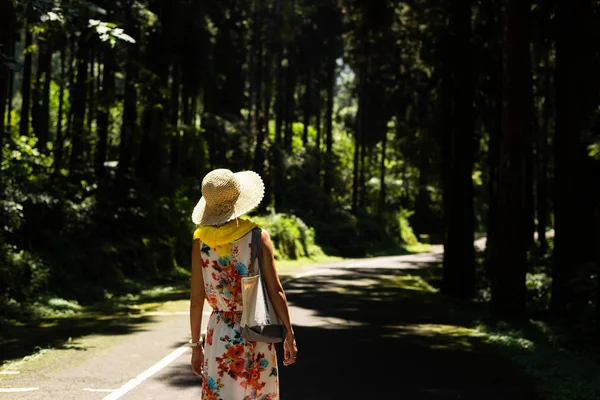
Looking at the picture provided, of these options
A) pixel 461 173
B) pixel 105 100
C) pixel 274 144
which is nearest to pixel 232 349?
pixel 461 173

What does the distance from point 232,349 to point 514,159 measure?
12.1 m

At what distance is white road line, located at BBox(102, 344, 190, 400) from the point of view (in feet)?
26.7

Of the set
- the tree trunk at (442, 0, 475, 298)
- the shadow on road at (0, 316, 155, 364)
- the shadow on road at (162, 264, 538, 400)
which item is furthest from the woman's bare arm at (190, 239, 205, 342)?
the tree trunk at (442, 0, 475, 298)

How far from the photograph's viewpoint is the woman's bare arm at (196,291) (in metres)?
5.07

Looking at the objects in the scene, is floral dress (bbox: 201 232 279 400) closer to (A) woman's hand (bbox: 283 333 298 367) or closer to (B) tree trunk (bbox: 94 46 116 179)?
(A) woman's hand (bbox: 283 333 298 367)

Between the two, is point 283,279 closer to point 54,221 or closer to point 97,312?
point 54,221

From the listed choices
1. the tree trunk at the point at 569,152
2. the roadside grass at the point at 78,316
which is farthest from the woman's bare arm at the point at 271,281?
the tree trunk at the point at 569,152

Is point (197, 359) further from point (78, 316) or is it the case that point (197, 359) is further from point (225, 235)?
point (78, 316)

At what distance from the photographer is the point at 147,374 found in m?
9.28

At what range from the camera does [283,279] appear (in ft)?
84.8

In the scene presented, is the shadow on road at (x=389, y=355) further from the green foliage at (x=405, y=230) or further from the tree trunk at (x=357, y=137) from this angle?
the green foliage at (x=405, y=230)

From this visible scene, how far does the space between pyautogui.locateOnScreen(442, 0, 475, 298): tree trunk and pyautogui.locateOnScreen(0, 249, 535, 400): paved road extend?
607cm

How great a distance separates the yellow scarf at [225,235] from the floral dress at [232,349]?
3cm

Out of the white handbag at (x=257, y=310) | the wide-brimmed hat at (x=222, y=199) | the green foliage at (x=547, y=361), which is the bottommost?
the green foliage at (x=547, y=361)
